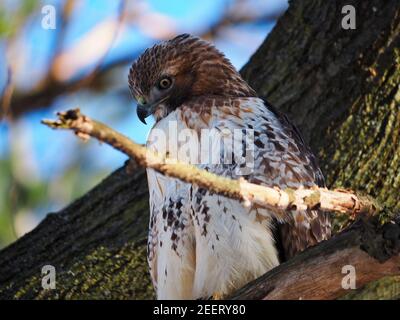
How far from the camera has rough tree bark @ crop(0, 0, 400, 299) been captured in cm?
484

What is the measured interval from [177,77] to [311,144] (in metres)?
0.87

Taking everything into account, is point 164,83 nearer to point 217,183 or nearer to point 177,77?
point 177,77

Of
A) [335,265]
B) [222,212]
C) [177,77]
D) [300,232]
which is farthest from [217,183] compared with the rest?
[177,77]

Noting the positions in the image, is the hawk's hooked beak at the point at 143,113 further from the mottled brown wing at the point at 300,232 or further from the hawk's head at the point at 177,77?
the mottled brown wing at the point at 300,232

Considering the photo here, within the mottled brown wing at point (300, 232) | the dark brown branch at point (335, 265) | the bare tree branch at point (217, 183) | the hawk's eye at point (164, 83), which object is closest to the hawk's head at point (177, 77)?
the hawk's eye at point (164, 83)

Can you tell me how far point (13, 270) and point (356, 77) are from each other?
224 centimetres

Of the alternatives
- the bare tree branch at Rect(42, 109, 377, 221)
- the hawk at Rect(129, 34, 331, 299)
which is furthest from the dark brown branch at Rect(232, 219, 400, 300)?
the hawk at Rect(129, 34, 331, 299)

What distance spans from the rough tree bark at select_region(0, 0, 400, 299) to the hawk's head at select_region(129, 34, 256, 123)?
0.40 m

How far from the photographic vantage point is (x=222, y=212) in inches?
165

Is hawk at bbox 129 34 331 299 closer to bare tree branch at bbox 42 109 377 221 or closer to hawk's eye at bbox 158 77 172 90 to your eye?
hawk's eye at bbox 158 77 172 90

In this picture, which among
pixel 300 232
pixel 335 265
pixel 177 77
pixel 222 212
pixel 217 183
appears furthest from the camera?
pixel 177 77

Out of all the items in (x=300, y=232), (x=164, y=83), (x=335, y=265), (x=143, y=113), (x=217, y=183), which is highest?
(x=164, y=83)

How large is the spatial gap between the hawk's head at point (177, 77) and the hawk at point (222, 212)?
32 mm
